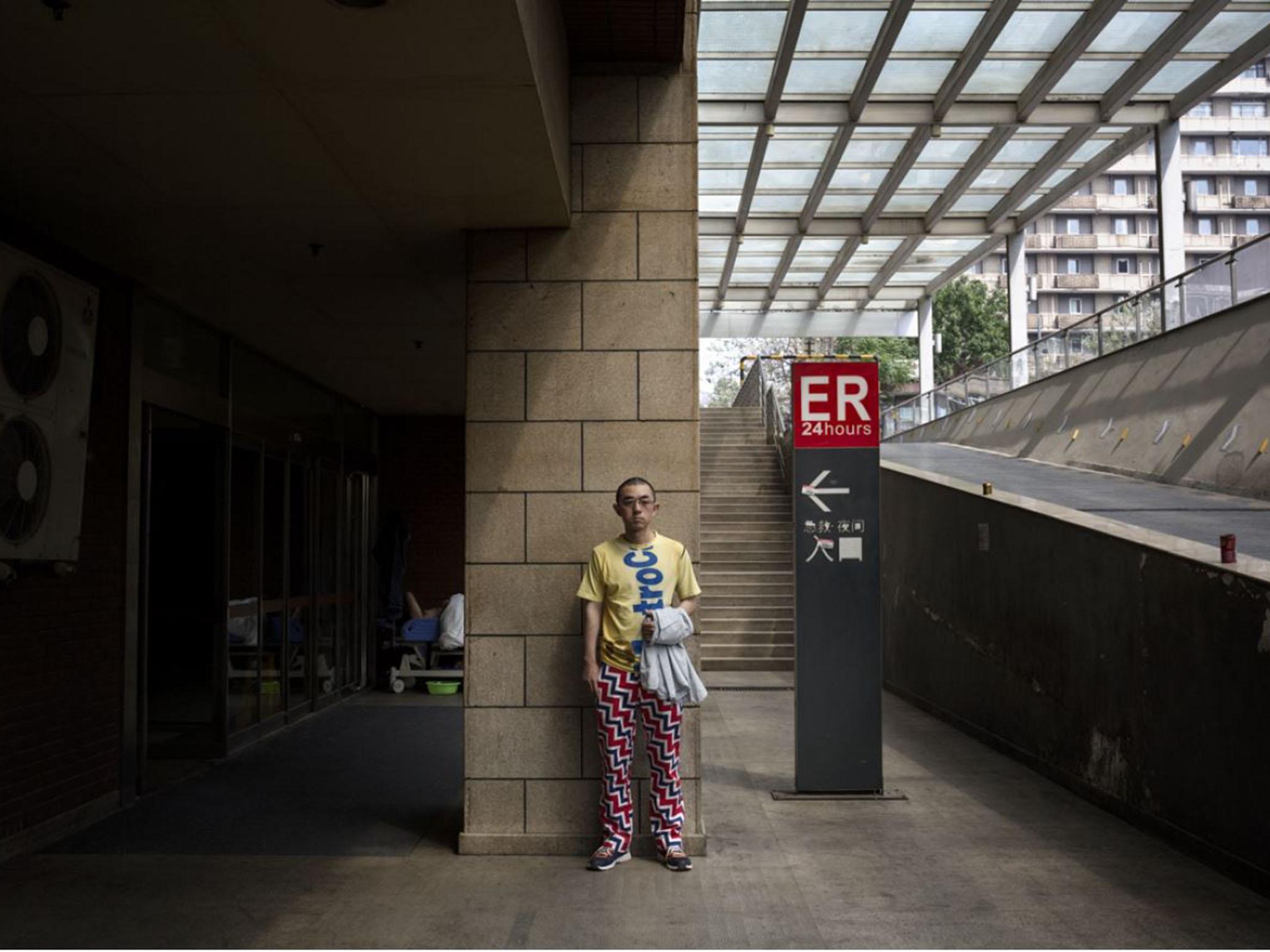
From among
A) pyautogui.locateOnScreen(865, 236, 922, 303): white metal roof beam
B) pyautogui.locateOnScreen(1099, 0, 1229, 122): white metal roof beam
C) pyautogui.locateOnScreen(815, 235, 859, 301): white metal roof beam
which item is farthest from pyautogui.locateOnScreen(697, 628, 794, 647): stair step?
pyautogui.locateOnScreen(865, 236, 922, 303): white metal roof beam

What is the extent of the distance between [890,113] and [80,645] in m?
15.1

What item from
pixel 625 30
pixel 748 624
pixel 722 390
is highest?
pixel 722 390

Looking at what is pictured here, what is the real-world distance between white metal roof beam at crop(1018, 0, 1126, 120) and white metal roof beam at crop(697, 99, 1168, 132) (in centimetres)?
29

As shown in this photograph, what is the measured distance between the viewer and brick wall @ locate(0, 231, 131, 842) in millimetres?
5820

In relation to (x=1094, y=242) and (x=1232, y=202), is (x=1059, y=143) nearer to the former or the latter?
(x=1232, y=202)

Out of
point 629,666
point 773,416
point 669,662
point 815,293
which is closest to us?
point 669,662

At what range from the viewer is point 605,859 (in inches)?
211

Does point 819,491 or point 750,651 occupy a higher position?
point 819,491

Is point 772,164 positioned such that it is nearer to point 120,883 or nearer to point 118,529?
point 118,529

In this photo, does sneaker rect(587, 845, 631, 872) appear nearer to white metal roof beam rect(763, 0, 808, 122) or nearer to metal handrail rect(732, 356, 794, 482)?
metal handrail rect(732, 356, 794, 482)

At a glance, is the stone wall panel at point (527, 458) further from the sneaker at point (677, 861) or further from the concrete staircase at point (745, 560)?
the concrete staircase at point (745, 560)

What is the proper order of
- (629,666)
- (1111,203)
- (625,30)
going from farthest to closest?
(1111,203) < (625,30) < (629,666)

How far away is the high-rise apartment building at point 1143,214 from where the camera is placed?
6931cm

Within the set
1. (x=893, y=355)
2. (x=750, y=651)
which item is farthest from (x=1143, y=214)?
(x=750, y=651)
